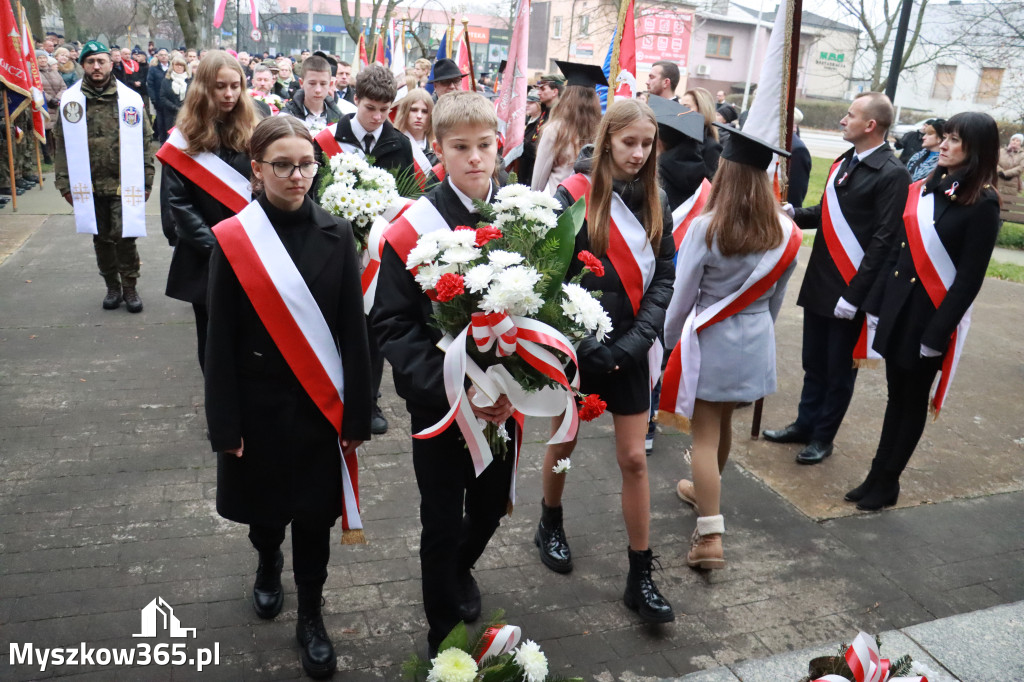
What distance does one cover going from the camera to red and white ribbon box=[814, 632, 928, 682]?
2484mm

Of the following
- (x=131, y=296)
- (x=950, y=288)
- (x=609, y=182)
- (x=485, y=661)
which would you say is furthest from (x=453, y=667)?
(x=131, y=296)

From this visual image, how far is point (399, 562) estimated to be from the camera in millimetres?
3941

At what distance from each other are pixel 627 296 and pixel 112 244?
18.5 ft

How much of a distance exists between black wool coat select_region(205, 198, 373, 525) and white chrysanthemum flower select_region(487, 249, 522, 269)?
2.29 feet

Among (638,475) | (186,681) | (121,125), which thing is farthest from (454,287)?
(121,125)

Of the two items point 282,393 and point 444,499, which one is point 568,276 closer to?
point 444,499

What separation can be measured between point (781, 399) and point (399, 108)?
358 centimetres

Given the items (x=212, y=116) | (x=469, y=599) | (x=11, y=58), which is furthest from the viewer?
(x=11, y=58)

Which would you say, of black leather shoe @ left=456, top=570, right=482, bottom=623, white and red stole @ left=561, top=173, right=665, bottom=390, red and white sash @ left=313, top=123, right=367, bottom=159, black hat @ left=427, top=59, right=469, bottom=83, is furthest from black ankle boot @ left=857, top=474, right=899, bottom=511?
black hat @ left=427, top=59, right=469, bottom=83

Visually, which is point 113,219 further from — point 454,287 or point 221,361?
point 454,287

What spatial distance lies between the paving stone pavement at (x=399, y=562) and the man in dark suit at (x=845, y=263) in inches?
31.3

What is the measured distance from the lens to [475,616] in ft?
11.7

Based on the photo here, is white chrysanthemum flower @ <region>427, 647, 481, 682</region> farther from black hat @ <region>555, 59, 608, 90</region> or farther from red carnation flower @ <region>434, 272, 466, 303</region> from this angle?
black hat @ <region>555, 59, 608, 90</region>

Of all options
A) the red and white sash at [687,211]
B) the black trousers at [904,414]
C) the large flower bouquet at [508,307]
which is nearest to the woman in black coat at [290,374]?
the large flower bouquet at [508,307]
